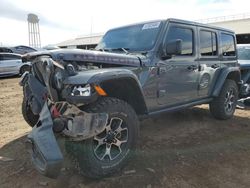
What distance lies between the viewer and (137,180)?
374cm

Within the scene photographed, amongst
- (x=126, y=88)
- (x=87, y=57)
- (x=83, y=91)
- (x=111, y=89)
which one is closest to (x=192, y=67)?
(x=126, y=88)

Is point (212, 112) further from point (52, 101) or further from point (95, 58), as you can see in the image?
point (52, 101)

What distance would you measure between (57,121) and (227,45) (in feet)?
15.2

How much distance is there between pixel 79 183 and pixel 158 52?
219cm

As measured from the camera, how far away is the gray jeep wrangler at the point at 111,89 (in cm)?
342

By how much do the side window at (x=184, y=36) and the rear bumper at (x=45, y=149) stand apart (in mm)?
2454

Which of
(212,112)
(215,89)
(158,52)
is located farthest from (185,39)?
(212,112)

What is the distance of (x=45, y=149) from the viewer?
3225 mm

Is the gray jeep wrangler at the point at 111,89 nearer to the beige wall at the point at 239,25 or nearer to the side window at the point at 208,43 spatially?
the side window at the point at 208,43

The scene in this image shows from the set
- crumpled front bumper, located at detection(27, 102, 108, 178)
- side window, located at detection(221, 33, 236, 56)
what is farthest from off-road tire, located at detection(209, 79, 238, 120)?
crumpled front bumper, located at detection(27, 102, 108, 178)

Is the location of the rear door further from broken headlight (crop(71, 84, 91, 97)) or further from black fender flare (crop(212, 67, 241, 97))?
broken headlight (crop(71, 84, 91, 97))

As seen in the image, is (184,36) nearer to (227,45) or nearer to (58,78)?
(227,45)

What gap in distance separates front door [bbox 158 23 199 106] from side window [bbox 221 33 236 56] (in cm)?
127

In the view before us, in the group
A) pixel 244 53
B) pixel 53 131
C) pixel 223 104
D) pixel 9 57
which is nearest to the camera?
pixel 53 131
